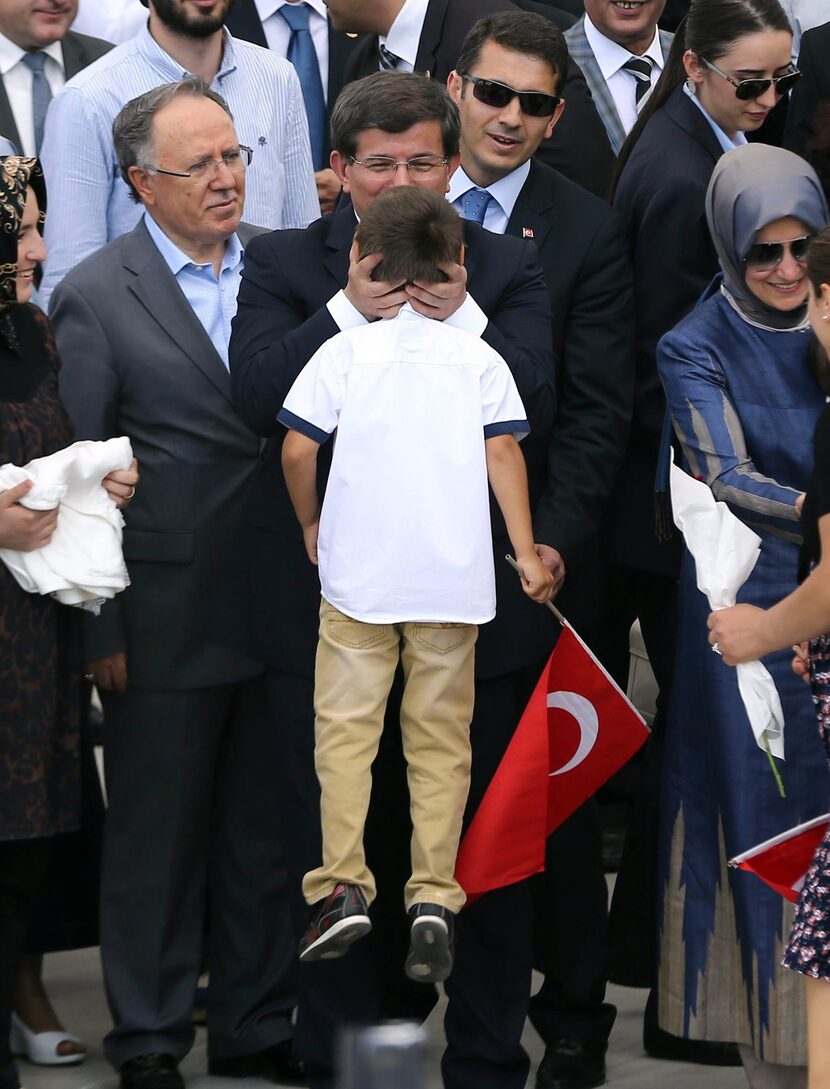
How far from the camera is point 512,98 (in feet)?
14.3

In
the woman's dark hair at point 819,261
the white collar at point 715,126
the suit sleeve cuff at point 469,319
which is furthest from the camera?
the white collar at point 715,126

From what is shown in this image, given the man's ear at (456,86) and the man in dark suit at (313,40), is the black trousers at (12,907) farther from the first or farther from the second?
the man in dark suit at (313,40)

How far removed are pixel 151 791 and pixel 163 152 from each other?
144 cm

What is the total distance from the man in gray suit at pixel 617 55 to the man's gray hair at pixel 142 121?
1460 millimetres

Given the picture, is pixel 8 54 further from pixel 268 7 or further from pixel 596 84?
pixel 596 84

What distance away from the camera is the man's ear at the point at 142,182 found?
4406 mm

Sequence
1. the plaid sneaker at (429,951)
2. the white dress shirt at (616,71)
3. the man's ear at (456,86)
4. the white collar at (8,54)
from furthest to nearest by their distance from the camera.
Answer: the white collar at (8,54) < the white dress shirt at (616,71) < the man's ear at (456,86) < the plaid sneaker at (429,951)

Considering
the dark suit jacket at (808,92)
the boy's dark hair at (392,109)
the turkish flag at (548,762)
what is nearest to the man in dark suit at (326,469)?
the boy's dark hair at (392,109)

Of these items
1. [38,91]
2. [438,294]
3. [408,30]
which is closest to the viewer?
[438,294]

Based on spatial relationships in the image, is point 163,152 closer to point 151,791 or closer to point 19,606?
point 19,606

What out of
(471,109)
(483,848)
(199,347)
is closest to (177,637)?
(199,347)

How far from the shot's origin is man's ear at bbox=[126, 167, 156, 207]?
441cm

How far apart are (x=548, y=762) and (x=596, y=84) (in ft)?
7.83

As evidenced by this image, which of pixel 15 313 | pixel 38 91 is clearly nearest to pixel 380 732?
pixel 15 313
